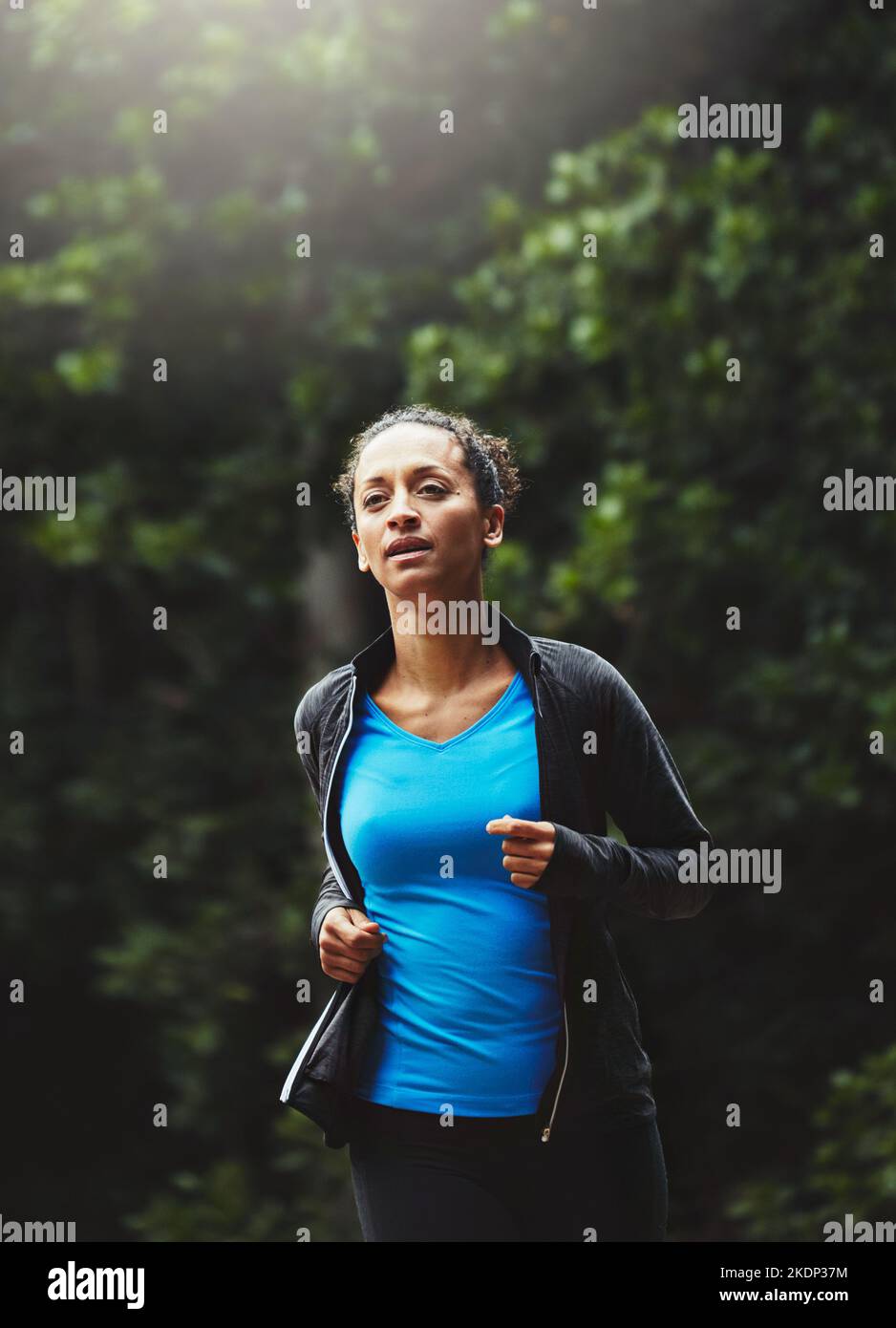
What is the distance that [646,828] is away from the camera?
214cm

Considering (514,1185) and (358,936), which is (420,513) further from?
(514,1185)

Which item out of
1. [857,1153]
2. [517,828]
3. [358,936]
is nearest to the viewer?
[517,828]

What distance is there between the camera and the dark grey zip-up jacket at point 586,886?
6.64ft

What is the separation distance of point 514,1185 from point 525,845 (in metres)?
0.46

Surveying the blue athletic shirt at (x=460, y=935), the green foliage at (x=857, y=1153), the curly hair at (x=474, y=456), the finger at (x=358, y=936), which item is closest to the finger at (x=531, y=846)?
the blue athletic shirt at (x=460, y=935)

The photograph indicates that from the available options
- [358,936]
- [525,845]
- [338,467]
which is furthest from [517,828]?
[338,467]

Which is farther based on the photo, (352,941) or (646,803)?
(646,803)

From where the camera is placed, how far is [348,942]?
2.02 meters

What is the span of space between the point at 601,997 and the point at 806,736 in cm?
419

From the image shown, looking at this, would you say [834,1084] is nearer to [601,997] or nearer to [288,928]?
[288,928]

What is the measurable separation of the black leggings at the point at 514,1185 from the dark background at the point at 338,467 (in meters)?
3.77

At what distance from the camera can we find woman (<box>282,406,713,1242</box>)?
6.61 feet

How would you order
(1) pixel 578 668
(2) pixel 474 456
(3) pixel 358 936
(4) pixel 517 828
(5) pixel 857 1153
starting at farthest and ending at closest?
1. (5) pixel 857 1153
2. (2) pixel 474 456
3. (1) pixel 578 668
4. (3) pixel 358 936
5. (4) pixel 517 828
